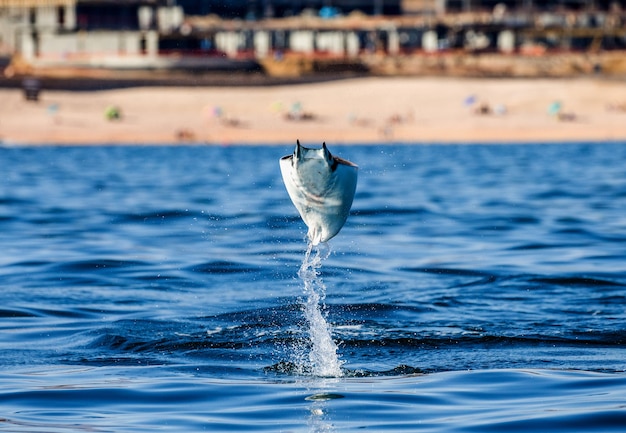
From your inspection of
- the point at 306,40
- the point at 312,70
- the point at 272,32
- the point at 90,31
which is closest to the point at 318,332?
the point at 312,70

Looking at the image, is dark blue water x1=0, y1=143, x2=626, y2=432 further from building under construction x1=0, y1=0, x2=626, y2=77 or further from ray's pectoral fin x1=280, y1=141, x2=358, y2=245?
building under construction x1=0, y1=0, x2=626, y2=77

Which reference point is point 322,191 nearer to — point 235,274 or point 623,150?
point 235,274

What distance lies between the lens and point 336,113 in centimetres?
7125

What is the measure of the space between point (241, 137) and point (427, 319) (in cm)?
5305

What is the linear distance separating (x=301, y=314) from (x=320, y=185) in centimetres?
448

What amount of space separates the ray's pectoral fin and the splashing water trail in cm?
50

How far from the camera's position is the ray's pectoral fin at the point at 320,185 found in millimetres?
8359

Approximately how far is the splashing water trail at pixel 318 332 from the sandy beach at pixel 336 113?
48103 millimetres

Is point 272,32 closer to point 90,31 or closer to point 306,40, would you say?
point 306,40

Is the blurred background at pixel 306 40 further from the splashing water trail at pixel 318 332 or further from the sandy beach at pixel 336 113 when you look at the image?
the splashing water trail at pixel 318 332

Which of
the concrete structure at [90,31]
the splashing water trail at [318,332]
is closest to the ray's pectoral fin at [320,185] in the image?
the splashing water trail at [318,332]

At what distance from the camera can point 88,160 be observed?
46.8 m

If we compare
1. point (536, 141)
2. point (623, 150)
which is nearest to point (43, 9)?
point (536, 141)

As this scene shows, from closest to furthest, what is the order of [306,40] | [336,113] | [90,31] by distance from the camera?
[336,113], [90,31], [306,40]
